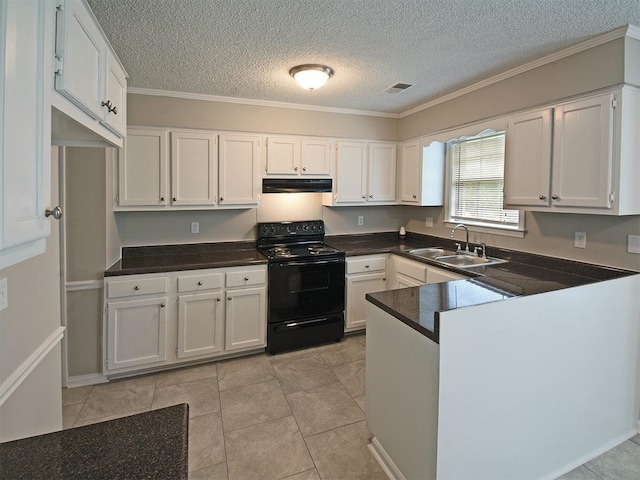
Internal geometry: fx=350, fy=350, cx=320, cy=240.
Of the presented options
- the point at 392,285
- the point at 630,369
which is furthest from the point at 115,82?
the point at 630,369

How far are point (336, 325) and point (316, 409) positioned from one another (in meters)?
1.16

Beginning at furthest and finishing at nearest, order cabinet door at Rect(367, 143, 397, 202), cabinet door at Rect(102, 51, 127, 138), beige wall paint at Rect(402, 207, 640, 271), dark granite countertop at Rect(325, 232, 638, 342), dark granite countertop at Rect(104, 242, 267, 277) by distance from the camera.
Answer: cabinet door at Rect(367, 143, 397, 202) < dark granite countertop at Rect(104, 242, 267, 277) < beige wall paint at Rect(402, 207, 640, 271) < dark granite countertop at Rect(325, 232, 638, 342) < cabinet door at Rect(102, 51, 127, 138)

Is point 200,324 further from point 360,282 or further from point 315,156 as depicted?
point 315,156

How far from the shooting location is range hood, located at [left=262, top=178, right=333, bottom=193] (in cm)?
359

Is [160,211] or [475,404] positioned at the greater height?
[160,211]

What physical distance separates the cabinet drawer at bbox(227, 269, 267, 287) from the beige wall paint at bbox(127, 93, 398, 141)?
1.44 metres

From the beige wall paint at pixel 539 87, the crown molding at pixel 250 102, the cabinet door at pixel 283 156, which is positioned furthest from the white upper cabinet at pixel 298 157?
the beige wall paint at pixel 539 87

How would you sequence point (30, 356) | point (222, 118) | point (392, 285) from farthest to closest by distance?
1. point (392, 285)
2. point (222, 118)
3. point (30, 356)

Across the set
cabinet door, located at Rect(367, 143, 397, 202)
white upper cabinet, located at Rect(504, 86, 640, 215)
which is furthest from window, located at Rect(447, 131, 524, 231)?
cabinet door, located at Rect(367, 143, 397, 202)

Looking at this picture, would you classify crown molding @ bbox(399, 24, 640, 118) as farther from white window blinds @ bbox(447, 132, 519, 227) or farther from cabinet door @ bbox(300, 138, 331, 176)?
cabinet door @ bbox(300, 138, 331, 176)

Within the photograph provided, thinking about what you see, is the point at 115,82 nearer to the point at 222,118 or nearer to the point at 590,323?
the point at 222,118

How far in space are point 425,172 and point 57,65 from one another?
3.39 m

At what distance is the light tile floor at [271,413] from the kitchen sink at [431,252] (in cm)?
118

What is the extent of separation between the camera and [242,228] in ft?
12.5
